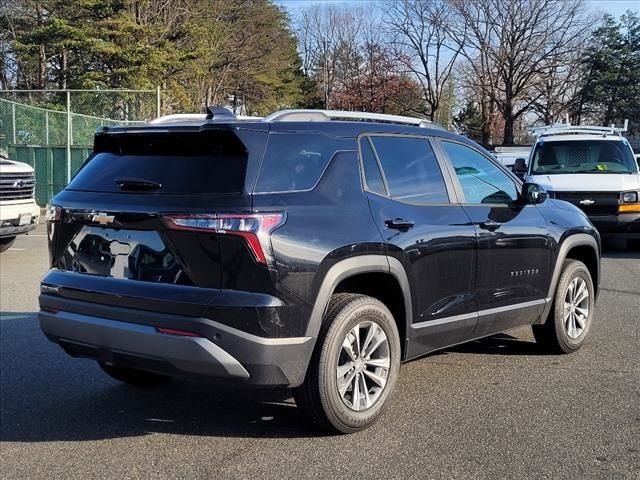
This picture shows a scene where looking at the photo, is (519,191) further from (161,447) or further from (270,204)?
(161,447)

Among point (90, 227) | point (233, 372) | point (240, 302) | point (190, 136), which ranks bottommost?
point (233, 372)

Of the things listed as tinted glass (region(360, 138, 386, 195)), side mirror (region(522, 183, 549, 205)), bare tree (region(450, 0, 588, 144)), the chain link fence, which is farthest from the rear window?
bare tree (region(450, 0, 588, 144))

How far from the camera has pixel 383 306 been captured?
4.27m

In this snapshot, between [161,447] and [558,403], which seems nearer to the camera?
[161,447]

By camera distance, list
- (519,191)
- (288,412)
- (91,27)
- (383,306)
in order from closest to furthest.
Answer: (383,306) → (288,412) → (519,191) → (91,27)

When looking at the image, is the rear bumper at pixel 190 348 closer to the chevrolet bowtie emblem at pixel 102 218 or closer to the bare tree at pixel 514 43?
the chevrolet bowtie emblem at pixel 102 218

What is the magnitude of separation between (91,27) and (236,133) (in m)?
32.6

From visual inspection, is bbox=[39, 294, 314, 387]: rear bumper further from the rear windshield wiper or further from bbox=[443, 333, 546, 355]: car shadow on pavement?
bbox=[443, 333, 546, 355]: car shadow on pavement

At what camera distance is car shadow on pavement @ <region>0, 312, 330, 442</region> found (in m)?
4.31

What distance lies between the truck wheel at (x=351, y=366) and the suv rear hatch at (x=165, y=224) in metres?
0.59

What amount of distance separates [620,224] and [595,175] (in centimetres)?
99

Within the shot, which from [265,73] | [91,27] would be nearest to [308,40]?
[265,73]

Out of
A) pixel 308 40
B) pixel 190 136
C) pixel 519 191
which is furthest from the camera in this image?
pixel 308 40

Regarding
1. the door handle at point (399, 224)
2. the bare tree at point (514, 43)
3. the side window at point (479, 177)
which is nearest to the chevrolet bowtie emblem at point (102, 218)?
the door handle at point (399, 224)
